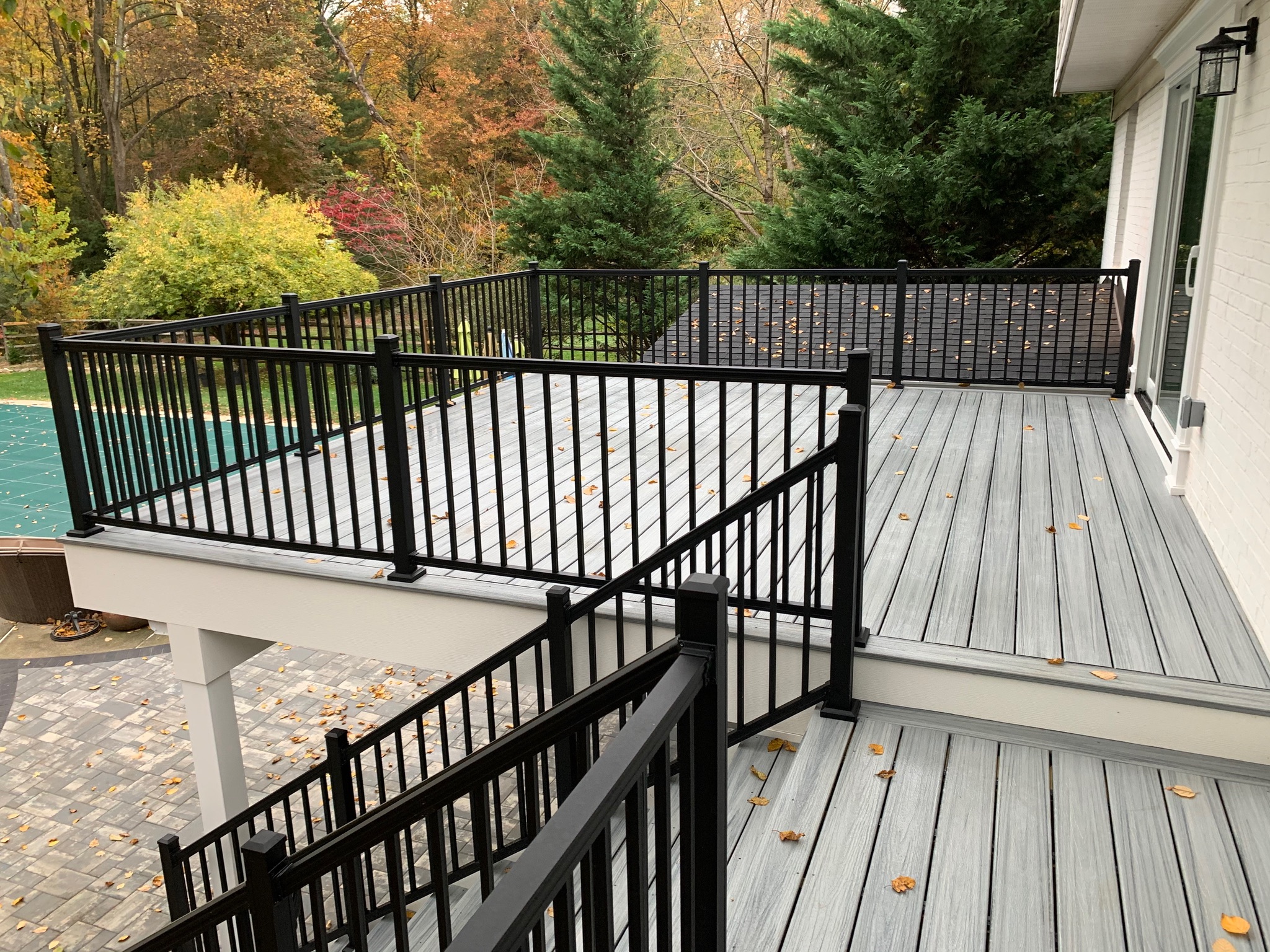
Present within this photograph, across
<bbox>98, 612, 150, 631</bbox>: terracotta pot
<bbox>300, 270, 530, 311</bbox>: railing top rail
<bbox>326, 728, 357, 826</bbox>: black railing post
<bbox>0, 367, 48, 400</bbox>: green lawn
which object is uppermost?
<bbox>300, 270, 530, 311</bbox>: railing top rail

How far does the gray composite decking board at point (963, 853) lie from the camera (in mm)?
2396

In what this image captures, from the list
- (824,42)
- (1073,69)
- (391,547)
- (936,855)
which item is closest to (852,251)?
(824,42)

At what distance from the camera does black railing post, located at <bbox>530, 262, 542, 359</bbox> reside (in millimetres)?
8656

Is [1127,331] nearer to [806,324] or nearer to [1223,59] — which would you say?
[1223,59]

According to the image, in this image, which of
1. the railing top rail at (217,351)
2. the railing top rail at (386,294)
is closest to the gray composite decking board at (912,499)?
the railing top rail at (217,351)

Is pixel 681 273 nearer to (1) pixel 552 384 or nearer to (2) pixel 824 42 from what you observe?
(1) pixel 552 384

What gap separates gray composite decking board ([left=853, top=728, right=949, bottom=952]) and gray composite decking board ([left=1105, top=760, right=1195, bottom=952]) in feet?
1.64

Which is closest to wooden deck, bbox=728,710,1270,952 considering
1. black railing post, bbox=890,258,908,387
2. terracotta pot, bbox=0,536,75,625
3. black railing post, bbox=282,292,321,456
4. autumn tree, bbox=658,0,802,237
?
black railing post, bbox=282,292,321,456

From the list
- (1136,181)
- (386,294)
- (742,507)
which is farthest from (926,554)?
(1136,181)

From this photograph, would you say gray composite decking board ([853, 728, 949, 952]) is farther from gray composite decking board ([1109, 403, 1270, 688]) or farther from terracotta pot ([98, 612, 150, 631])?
terracotta pot ([98, 612, 150, 631])

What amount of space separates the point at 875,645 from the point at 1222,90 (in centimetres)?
320

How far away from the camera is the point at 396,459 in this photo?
4312mm

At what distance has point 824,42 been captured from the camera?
16.5 meters

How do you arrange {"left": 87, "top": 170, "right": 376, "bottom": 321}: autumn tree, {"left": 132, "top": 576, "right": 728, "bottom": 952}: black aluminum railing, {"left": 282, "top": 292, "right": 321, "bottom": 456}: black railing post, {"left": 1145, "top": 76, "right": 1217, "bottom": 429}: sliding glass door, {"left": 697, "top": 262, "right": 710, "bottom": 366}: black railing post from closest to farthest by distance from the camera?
{"left": 132, "top": 576, "right": 728, "bottom": 952}: black aluminum railing
{"left": 1145, "top": 76, "right": 1217, "bottom": 429}: sliding glass door
{"left": 282, "top": 292, "right": 321, "bottom": 456}: black railing post
{"left": 697, "top": 262, "right": 710, "bottom": 366}: black railing post
{"left": 87, "top": 170, "right": 376, "bottom": 321}: autumn tree
